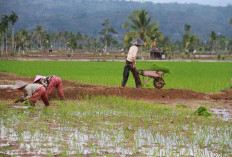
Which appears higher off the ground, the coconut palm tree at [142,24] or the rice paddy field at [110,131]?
the coconut palm tree at [142,24]

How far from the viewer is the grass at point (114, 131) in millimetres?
→ 4488

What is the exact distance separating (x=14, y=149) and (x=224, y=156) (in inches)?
99.5

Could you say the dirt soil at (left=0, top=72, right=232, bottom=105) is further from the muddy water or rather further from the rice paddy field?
the muddy water

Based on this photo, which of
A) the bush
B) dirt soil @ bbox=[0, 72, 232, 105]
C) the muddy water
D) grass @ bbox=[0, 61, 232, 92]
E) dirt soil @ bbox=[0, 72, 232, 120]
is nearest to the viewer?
the muddy water

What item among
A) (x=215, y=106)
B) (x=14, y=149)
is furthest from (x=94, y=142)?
(x=215, y=106)

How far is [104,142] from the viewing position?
15.9 ft

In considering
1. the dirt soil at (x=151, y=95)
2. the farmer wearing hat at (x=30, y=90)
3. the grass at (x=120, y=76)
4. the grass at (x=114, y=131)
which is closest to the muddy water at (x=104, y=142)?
the grass at (x=114, y=131)

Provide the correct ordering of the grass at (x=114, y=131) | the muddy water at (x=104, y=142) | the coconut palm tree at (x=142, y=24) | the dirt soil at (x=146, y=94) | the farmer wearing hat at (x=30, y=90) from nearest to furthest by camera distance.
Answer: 1. the muddy water at (x=104, y=142)
2. the grass at (x=114, y=131)
3. the farmer wearing hat at (x=30, y=90)
4. the dirt soil at (x=146, y=94)
5. the coconut palm tree at (x=142, y=24)

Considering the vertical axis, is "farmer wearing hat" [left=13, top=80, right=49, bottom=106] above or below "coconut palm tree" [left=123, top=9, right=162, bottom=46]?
below

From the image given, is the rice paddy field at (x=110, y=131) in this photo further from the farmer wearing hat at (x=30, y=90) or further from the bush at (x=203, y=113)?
the farmer wearing hat at (x=30, y=90)

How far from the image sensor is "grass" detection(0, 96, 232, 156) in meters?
4.49

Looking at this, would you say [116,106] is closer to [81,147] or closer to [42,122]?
[42,122]

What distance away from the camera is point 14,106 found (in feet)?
24.7

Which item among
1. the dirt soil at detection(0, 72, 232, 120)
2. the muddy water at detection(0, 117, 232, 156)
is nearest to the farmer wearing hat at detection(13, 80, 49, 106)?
the muddy water at detection(0, 117, 232, 156)
